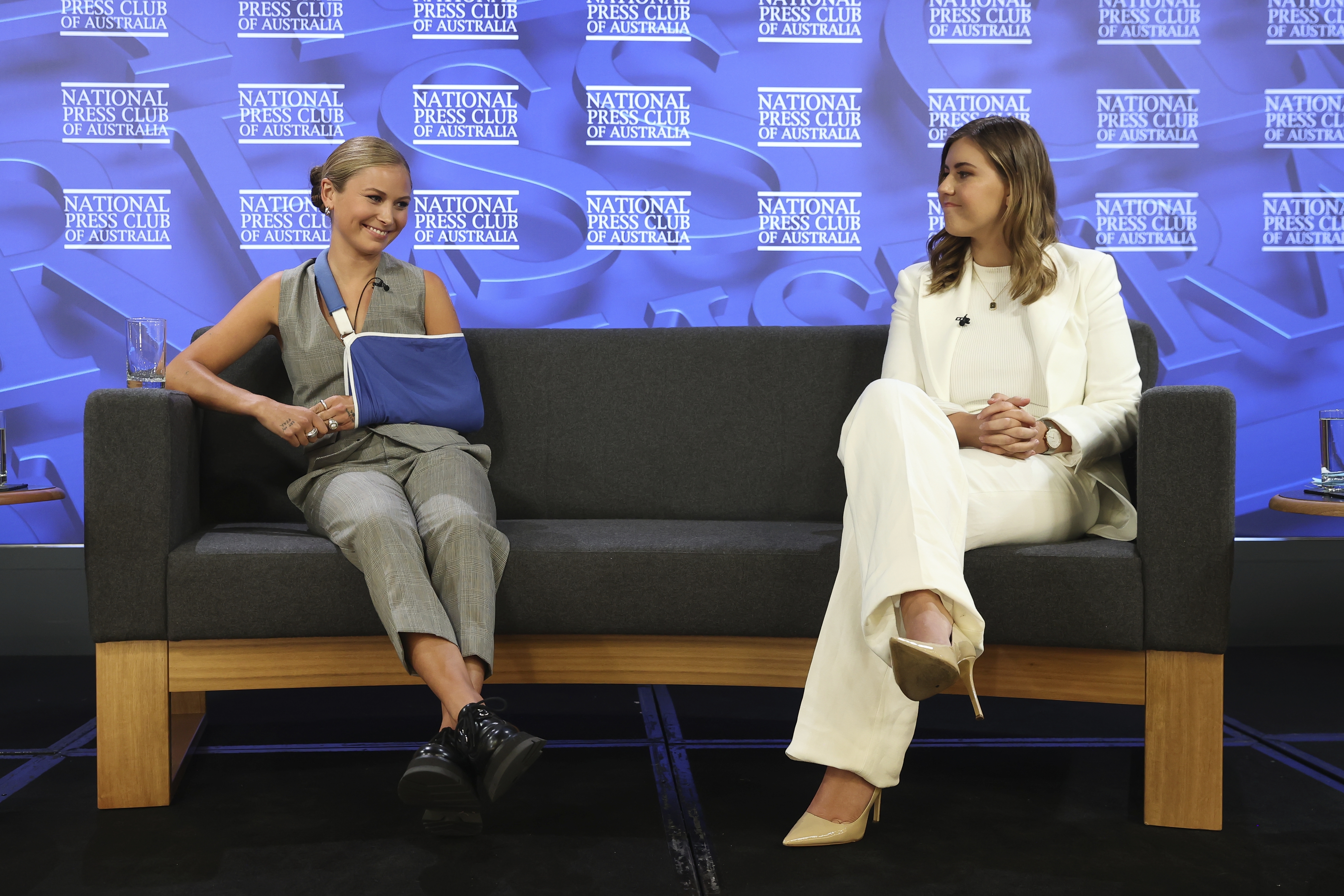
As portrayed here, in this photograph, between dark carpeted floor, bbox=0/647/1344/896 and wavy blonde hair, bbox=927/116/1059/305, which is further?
wavy blonde hair, bbox=927/116/1059/305

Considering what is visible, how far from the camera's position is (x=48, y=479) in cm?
298

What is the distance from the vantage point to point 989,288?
6.75ft

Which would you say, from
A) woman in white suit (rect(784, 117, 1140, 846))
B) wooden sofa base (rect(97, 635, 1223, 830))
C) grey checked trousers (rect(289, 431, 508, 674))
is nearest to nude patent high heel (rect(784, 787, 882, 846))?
woman in white suit (rect(784, 117, 1140, 846))

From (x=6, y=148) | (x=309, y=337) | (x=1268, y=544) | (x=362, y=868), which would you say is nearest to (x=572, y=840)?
(x=362, y=868)

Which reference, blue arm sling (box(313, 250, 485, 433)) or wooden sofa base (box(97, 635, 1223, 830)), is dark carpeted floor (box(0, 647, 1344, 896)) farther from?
blue arm sling (box(313, 250, 485, 433))

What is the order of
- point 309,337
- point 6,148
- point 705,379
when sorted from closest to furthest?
1. point 309,337
2. point 705,379
3. point 6,148

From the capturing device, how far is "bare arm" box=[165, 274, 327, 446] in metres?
1.92

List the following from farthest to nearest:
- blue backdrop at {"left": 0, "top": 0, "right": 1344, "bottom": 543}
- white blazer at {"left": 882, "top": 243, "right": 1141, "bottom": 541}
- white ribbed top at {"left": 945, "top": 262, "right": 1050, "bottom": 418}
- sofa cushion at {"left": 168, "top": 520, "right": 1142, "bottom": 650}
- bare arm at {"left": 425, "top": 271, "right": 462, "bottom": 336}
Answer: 1. blue backdrop at {"left": 0, "top": 0, "right": 1344, "bottom": 543}
2. bare arm at {"left": 425, "top": 271, "right": 462, "bottom": 336}
3. white ribbed top at {"left": 945, "top": 262, "right": 1050, "bottom": 418}
4. white blazer at {"left": 882, "top": 243, "right": 1141, "bottom": 541}
5. sofa cushion at {"left": 168, "top": 520, "right": 1142, "bottom": 650}

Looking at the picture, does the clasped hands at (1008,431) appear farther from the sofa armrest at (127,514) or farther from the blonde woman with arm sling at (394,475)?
the sofa armrest at (127,514)

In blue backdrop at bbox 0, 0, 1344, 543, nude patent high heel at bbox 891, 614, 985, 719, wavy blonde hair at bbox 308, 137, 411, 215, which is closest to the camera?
nude patent high heel at bbox 891, 614, 985, 719

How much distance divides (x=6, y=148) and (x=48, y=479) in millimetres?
938

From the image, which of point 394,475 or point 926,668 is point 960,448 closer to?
point 926,668

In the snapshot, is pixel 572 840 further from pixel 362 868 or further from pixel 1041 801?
pixel 1041 801

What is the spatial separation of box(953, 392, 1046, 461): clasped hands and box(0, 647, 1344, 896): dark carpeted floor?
0.61 meters
